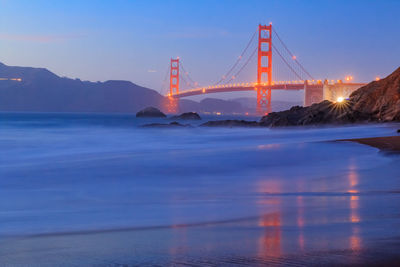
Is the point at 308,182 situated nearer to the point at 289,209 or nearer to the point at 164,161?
the point at 289,209

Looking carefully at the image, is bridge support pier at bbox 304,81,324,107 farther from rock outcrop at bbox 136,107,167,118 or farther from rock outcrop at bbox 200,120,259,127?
rock outcrop at bbox 136,107,167,118

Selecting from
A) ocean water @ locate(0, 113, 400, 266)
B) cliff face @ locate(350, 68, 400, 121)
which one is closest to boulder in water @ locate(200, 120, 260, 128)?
cliff face @ locate(350, 68, 400, 121)

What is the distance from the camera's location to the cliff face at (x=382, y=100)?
16969 millimetres

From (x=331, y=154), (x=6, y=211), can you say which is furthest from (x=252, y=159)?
(x=6, y=211)

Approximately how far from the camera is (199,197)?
432 cm

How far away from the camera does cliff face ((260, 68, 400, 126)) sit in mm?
17391

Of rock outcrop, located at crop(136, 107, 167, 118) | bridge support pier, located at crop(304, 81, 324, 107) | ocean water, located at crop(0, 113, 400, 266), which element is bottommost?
ocean water, located at crop(0, 113, 400, 266)

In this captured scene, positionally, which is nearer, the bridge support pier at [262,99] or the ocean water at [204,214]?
the ocean water at [204,214]

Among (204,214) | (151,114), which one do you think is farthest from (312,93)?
(204,214)

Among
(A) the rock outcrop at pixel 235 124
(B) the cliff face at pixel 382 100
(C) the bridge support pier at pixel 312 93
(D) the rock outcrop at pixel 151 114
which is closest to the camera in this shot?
(B) the cliff face at pixel 382 100

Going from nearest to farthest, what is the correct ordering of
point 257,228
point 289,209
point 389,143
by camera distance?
point 257,228 → point 289,209 → point 389,143

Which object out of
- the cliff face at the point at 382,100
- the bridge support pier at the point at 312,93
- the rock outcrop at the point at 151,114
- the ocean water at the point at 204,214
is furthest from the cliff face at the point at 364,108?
the rock outcrop at the point at 151,114

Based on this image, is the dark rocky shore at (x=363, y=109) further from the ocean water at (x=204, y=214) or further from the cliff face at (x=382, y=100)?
the ocean water at (x=204, y=214)

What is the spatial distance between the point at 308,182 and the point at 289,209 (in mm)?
1744
